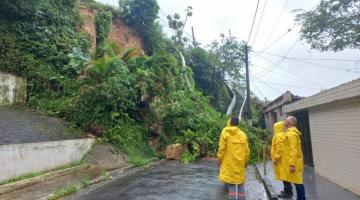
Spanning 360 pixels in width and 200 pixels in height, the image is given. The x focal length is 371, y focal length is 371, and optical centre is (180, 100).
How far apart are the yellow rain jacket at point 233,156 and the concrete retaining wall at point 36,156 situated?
533 centimetres

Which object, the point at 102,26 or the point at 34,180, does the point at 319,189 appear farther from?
the point at 102,26

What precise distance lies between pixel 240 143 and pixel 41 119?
30.2 feet

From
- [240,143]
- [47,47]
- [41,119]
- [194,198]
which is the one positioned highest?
[47,47]

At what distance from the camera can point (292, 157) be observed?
6.84 m

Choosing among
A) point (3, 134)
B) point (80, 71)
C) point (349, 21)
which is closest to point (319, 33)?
point (349, 21)

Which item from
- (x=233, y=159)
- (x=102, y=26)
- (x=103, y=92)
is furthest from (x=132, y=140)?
(x=102, y=26)

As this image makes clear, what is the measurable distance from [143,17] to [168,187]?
2060cm

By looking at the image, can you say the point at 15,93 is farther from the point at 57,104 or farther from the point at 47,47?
the point at 47,47

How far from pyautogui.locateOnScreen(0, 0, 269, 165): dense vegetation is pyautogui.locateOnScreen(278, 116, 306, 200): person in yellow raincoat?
305 inches

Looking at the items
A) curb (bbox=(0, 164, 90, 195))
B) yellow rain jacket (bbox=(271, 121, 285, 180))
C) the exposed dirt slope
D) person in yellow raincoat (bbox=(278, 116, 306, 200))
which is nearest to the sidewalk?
yellow rain jacket (bbox=(271, 121, 285, 180))

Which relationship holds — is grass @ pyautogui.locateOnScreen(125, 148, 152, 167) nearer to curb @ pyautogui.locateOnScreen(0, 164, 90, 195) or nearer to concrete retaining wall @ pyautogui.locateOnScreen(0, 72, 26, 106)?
curb @ pyautogui.locateOnScreen(0, 164, 90, 195)

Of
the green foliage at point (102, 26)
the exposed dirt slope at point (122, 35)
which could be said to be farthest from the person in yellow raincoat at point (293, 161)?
the exposed dirt slope at point (122, 35)

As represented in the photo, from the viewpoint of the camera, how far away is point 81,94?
14938 mm

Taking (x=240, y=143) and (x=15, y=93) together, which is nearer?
(x=240, y=143)
